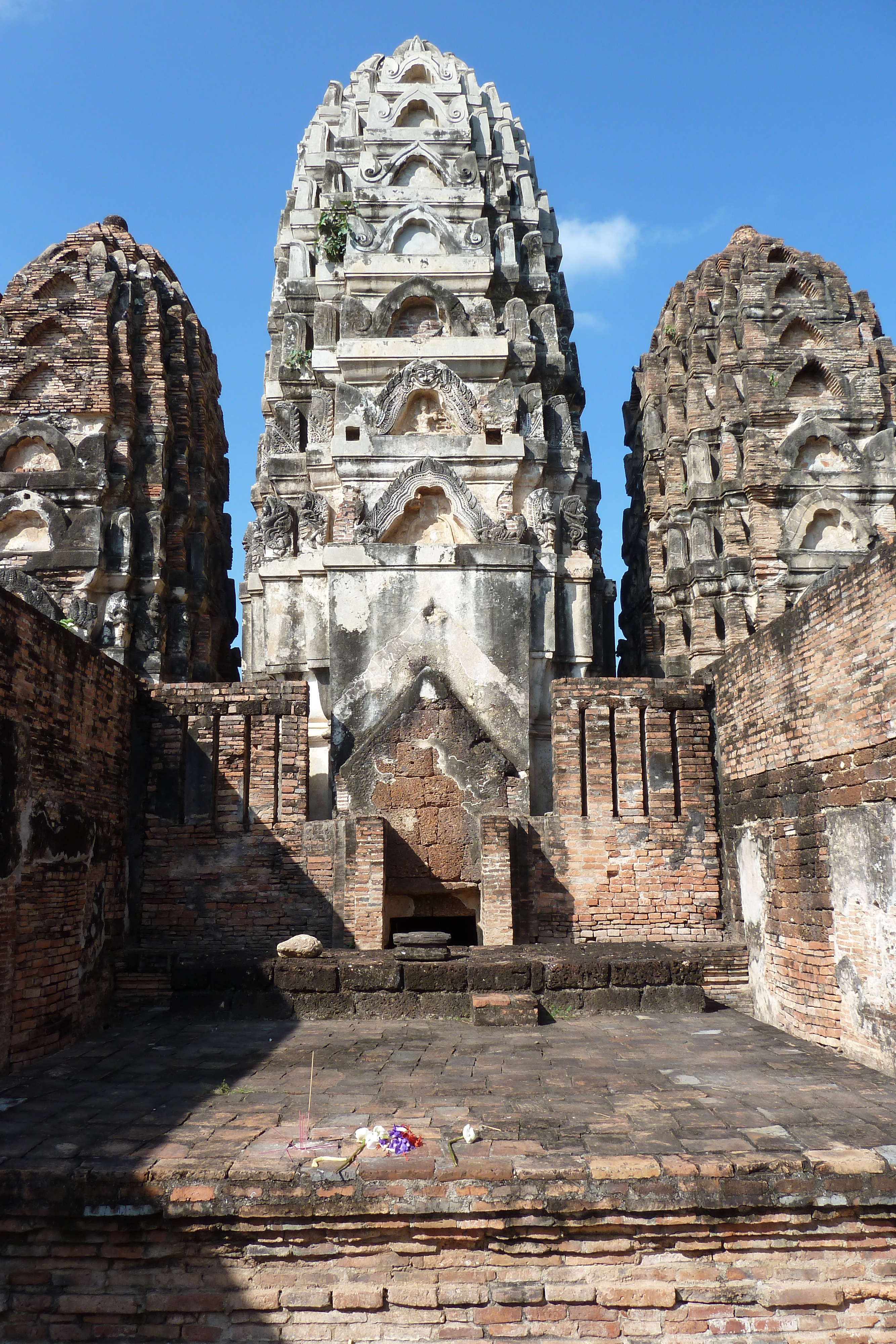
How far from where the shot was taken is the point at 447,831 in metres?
12.1

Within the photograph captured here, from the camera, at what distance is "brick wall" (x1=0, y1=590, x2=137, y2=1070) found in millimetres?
8180

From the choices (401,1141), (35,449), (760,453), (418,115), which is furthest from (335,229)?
(401,1141)

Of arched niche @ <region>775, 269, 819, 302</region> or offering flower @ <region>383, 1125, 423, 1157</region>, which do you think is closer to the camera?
offering flower @ <region>383, 1125, 423, 1157</region>

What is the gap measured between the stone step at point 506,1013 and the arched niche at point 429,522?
7.35 metres

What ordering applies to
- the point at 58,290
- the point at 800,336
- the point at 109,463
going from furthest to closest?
the point at 800,336
the point at 58,290
the point at 109,463

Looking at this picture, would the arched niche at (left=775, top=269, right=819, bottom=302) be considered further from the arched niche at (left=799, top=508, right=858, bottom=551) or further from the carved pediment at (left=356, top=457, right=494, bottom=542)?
the carved pediment at (left=356, top=457, right=494, bottom=542)

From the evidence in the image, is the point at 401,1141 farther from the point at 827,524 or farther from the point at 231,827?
the point at 827,524

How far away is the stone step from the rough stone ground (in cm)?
14

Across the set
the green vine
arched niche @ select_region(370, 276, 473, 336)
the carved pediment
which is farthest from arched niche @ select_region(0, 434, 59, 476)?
the carved pediment

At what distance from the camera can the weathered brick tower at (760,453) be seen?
1781 cm

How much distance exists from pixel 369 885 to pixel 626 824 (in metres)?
3.03

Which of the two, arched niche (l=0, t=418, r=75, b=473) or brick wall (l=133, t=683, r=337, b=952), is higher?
arched niche (l=0, t=418, r=75, b=473)

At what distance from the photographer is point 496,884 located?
10984 millimetres

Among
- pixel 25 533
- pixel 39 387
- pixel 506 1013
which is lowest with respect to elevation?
pixel 506 1013
